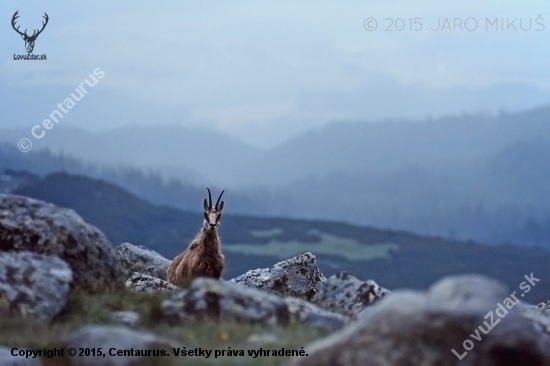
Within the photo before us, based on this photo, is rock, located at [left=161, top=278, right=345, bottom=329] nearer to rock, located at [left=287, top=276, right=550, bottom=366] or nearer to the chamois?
rock, located at [left=287, top=276, right=550, bottom=366]

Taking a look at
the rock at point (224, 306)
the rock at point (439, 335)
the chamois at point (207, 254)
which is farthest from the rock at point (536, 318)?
the chamois at point (207, 254)

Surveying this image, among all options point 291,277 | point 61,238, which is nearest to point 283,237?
point 291,277

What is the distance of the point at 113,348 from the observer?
23.5ft

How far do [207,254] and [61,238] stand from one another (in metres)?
4.67

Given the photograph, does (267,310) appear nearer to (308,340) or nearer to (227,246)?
(308,340)

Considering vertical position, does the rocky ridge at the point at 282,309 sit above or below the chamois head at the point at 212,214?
below

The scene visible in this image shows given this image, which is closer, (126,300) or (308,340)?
(308,340)

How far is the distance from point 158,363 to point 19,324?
7.42ft

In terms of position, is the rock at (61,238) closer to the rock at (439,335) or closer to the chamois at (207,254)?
the chamois at (207,254)

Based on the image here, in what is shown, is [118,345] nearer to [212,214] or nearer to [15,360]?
[15,360]

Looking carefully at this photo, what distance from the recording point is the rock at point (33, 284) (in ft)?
27.5

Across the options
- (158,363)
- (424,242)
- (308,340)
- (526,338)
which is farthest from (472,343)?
(424,242)

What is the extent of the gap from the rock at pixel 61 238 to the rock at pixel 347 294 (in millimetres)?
3359

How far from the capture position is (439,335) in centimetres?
689
